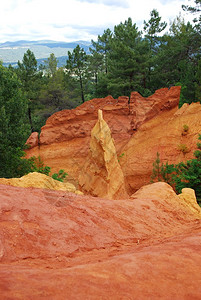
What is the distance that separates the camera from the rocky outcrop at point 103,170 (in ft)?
36.6

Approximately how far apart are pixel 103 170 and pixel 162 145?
245 inches

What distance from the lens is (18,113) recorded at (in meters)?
13.3

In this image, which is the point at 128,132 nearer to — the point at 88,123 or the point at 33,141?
the point at 88,123

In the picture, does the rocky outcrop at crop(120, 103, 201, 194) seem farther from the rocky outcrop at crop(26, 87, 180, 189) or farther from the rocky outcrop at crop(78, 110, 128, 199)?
the rocky outcrop at crop(78, 110, 128, 199)

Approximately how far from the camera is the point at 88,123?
18688mm

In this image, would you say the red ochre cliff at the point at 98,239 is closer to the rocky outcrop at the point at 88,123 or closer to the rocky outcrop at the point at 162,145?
the rocky outcrop at the point at 162,145

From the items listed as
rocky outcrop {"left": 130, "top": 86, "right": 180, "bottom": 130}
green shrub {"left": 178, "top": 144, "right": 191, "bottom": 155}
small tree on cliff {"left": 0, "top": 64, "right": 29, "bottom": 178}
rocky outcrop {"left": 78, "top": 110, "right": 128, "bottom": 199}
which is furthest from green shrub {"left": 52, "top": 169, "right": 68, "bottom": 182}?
green shrub {"left": 178, "top": 144, "right": 191, "bottom": 155}

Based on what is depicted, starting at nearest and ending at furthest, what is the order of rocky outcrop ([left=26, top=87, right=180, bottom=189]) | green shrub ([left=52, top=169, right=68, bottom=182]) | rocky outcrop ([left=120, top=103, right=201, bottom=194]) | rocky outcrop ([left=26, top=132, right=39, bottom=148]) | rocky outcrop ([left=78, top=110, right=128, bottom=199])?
rocky outcrop ([left=78, top=110, right=128, bottom=199]), rocky outcrop ([left=120, top=103, right=201, bottom=194]), green shrub ([left=52, top=169, right=68, bottom=182]), rocky outcrop ([left=26, top=87, right=180, bottom=189]), rocky outcrop ([left=26, top=132, right=39, bottom=148])

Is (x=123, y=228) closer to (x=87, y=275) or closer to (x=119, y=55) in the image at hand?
(x=87, y=275)

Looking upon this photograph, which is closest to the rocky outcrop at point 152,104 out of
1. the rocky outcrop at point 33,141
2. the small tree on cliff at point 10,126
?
the rocky outcrop at point 33,141

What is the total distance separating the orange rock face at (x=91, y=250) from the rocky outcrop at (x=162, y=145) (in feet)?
28.6

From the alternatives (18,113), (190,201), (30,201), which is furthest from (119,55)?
(30,201)

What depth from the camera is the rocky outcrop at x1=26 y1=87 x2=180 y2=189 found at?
17.9 m

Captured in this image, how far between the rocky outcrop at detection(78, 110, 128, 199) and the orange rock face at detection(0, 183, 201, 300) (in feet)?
14.9
